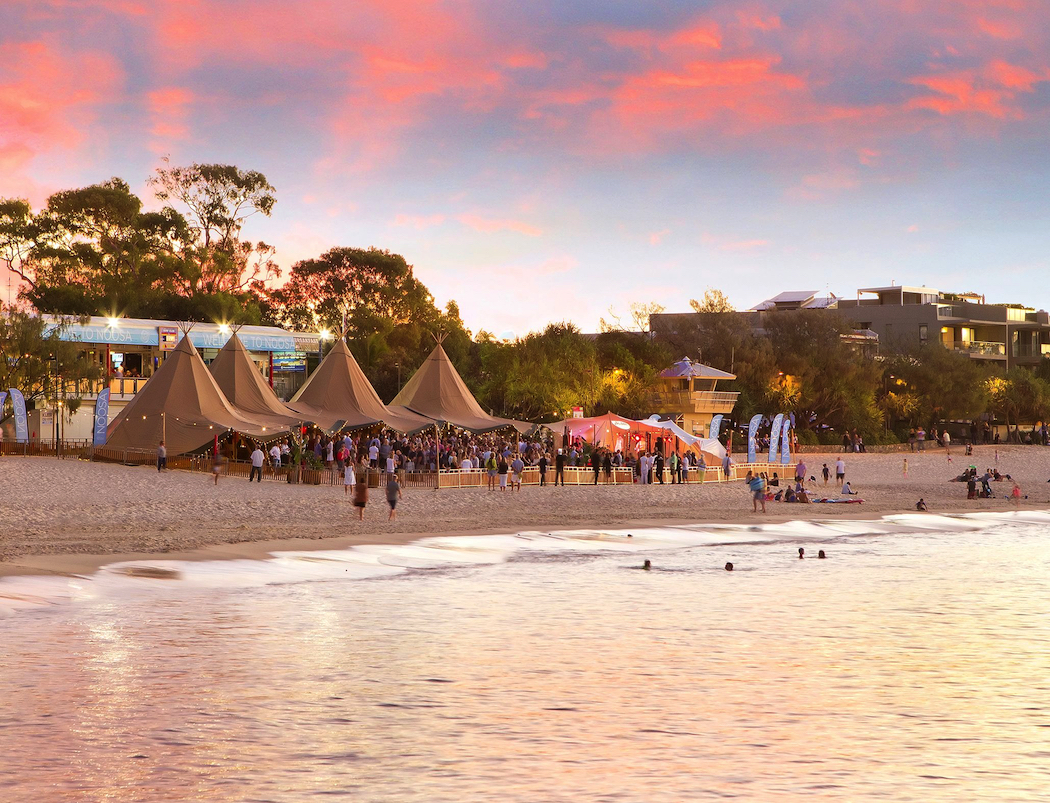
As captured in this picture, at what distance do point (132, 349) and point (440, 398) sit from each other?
1365cm

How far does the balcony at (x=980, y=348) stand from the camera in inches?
2985

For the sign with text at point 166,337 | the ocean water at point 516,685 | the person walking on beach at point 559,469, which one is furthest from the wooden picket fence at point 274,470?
the ocean water at point 516,685

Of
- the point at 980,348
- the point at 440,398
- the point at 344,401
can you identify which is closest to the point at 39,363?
the point at 344,401

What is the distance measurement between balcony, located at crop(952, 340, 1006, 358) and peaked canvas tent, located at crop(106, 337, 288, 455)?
181ft

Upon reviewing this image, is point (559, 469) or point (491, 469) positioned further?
point (559, 469)

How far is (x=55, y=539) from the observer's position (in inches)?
771

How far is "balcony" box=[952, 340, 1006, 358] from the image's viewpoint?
249ft

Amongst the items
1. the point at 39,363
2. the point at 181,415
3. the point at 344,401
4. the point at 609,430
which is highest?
the point at 39,363

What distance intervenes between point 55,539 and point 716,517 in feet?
54.8

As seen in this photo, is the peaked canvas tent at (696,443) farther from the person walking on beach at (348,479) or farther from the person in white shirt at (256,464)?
the person in white shirt at (256,464)

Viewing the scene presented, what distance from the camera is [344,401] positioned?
3856 centimetres

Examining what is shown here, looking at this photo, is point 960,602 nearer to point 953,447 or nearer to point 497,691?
point 497,691

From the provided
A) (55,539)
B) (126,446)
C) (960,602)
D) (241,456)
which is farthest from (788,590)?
(126,446)

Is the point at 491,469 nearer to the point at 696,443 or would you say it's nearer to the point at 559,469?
the point at 559,469
